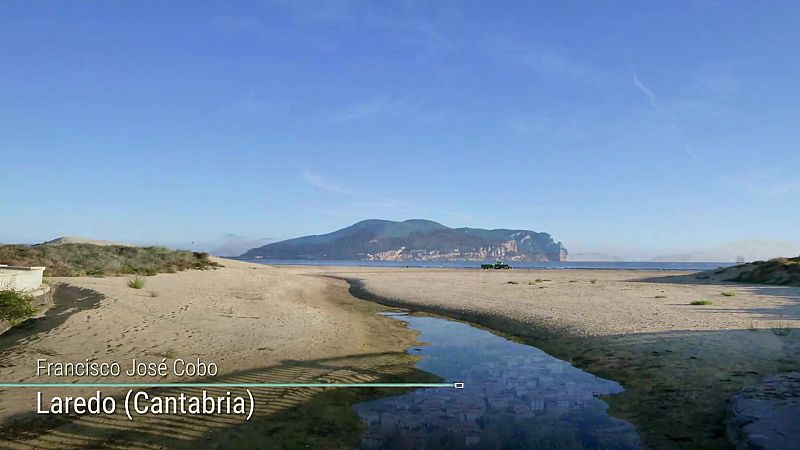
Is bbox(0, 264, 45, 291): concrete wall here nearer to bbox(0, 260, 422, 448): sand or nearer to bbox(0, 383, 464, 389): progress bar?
bbox(0, 260, 422, 448): sand

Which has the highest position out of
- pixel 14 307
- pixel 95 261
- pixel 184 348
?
pixel 95 261

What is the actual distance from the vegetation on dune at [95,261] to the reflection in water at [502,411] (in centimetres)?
3094

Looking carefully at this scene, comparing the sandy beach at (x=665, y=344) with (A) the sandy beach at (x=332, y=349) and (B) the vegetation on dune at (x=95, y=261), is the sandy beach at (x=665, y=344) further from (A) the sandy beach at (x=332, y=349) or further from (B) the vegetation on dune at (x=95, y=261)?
(B) the vegetation on dune at (x=95, y=261)

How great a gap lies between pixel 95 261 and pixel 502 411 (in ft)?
130

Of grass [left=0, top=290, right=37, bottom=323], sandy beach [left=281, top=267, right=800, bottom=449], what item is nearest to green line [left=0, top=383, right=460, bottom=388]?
sandy beach [left=281, top=267, right=800, bottom=449]

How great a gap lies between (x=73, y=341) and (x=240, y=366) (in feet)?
17.1

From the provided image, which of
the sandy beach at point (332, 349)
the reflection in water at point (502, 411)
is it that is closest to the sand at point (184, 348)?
the sandy beach at point (332, 349)

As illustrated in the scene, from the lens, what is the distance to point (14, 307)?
15602mm

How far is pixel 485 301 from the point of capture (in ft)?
88.7

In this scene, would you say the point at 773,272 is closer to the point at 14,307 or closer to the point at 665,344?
the point at 665,344

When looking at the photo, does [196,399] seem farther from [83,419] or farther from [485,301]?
[485,301]

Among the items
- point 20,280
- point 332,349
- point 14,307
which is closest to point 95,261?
point 20,280

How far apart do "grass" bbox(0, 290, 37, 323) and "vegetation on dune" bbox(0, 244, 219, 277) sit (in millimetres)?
18233

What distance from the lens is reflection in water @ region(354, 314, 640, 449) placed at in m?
7.58
